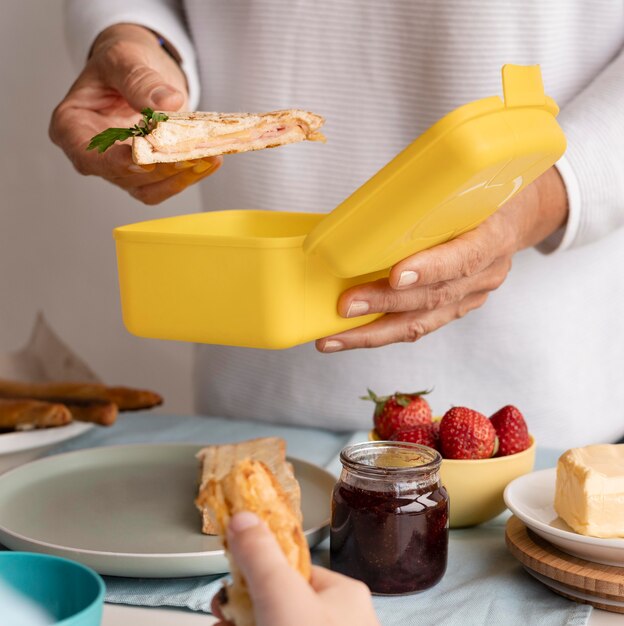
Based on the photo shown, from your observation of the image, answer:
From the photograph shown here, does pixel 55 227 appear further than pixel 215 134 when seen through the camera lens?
Yes

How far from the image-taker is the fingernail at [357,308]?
38.0 inches

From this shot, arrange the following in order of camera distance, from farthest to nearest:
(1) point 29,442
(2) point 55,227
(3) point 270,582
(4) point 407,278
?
(2) point 55,227 → (1) point 29,442 → (4) point 407,278 → (3) point 270,582

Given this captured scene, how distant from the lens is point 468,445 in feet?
3.28

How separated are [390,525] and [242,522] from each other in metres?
0.36

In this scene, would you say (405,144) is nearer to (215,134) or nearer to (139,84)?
(139,84)

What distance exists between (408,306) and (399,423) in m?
0.14

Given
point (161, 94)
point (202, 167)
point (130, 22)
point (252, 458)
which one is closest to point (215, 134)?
point (202, 167)

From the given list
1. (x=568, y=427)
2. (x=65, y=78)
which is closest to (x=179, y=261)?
(x=568, y=427)

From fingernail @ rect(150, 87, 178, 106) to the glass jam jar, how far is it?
1.58 feet

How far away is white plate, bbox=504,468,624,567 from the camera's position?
0.85 m

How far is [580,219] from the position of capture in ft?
4.17

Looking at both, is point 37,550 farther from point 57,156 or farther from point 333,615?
point 57,156

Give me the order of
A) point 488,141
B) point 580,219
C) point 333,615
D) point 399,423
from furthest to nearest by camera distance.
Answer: point 580,219
point 399,423
point 488,141
point 333,615

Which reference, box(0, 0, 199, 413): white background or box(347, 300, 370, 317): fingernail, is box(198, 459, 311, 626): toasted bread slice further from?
box(0, 0, 199, 413): white background
